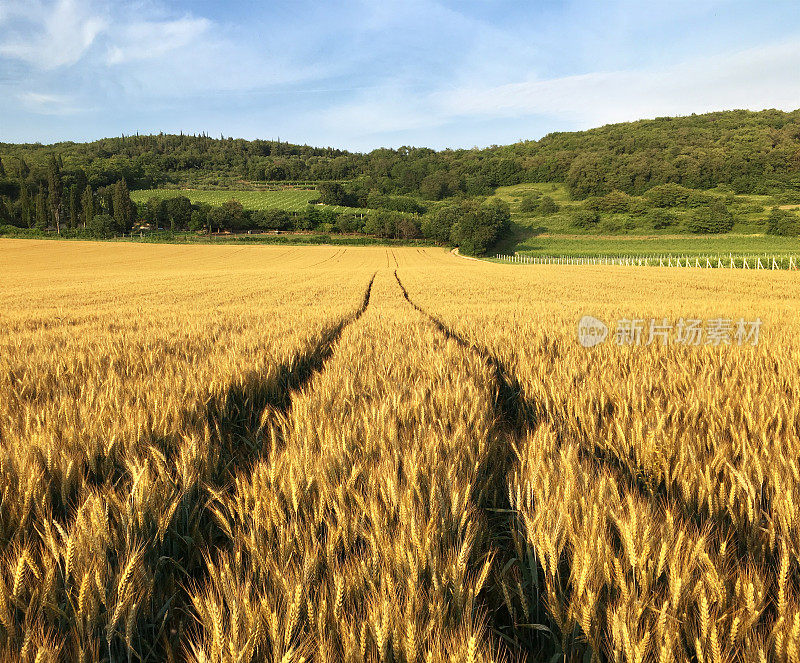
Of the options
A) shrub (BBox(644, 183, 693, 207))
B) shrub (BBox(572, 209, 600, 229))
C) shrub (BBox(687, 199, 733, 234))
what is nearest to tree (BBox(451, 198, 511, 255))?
shrub (BBox(572, 209, 600, 229))

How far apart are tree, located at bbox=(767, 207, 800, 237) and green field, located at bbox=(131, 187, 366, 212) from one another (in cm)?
8897

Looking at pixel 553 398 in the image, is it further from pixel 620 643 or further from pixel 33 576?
pixel 33 576

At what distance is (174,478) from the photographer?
1562mm

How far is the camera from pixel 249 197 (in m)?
126

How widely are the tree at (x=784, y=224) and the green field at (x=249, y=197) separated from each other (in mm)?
88966

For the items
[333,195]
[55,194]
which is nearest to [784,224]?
[333,195]

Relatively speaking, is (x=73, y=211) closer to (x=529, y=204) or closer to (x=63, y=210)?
(x=63, y=210)

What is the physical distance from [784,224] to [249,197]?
124752 mm

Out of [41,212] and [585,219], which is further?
[41,212]

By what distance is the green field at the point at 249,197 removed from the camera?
372 ft

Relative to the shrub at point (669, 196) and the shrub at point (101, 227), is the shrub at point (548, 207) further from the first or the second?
the shrub at point (101, 227)

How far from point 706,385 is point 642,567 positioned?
2138 mm

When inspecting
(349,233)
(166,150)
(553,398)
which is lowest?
(553,398)

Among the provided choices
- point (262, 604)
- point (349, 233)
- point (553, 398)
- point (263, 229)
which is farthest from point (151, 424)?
point (263, 229)
